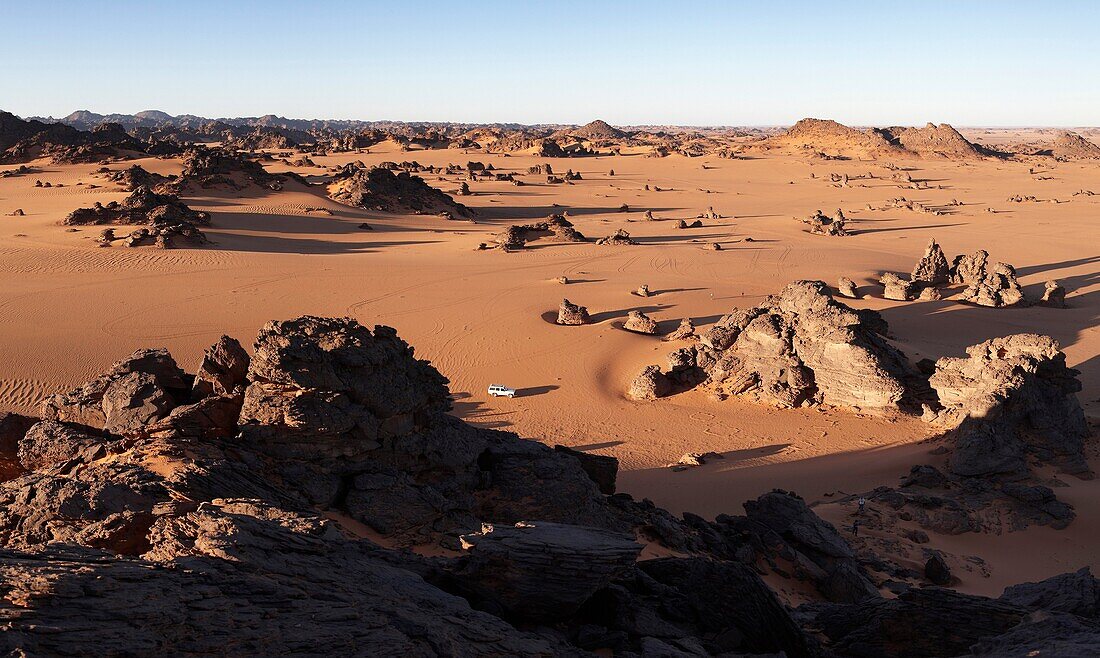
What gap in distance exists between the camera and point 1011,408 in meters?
13.4

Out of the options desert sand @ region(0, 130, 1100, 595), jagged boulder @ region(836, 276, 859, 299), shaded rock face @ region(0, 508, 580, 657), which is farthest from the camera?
jagged boulder @ region(836, 276, 859, 299)

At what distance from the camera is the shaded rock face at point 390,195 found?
1706 inches

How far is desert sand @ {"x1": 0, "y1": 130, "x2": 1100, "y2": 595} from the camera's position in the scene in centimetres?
1353

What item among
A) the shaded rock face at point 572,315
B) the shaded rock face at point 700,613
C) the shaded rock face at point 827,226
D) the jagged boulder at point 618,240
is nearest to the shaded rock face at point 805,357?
the shaded rock face at point 572,315

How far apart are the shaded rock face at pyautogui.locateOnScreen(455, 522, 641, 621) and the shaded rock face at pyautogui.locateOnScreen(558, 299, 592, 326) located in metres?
15.7

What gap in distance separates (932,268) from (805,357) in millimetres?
14515

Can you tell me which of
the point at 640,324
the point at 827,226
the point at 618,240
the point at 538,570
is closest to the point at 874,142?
→ the point at 827,226

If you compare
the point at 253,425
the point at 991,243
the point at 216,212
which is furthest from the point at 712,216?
the point at 253,425

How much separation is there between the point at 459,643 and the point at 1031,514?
1036 cm

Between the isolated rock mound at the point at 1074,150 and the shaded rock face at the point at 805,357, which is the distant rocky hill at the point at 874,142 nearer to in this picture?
the isolated rock mound at the point at 1074,150

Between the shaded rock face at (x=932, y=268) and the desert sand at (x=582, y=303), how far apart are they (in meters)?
1.73

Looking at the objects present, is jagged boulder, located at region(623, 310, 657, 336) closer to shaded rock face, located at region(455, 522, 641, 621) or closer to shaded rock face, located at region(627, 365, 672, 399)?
shaded rock face, located at region(627, 365, 672, 399)

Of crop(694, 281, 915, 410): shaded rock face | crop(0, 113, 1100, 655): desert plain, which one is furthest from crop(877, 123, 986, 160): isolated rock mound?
crop(694, 281, 915, 410): shaded rock face

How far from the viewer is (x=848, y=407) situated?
618 inches
